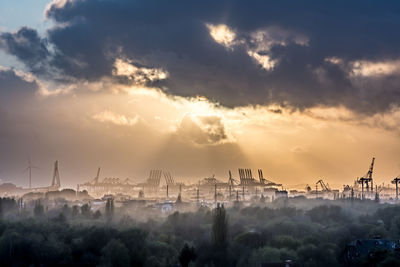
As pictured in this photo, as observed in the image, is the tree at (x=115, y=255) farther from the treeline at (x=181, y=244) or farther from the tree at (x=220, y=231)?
the tree at (x=220, y=231)

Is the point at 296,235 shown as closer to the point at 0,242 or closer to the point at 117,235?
the point at 117,235

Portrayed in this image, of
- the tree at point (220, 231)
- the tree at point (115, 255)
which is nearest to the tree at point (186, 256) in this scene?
the tree at point (115, 255)

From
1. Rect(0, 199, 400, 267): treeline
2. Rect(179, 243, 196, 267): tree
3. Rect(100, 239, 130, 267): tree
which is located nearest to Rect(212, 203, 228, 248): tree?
Rect(0, 199, 400, 267): treeline

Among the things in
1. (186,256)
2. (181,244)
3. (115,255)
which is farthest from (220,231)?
(115,255)

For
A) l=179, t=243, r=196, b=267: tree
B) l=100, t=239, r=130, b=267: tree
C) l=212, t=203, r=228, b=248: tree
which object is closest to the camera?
l=100, t=239, r=130, b=267: tree

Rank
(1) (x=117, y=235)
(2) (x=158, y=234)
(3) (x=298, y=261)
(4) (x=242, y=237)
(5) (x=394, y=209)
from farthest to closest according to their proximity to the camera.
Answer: (5) (x=394, y=209) → (2) (x=158, y=234) → (4) (x=242, y=237) → (1) (x=117, y=235) → (3) (x=298, y=261)

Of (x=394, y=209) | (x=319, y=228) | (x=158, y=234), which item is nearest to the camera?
(x=158, y=234)

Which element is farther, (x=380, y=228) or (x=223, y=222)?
(x=380, y=228)

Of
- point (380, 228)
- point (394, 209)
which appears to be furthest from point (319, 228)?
point (394, 209)

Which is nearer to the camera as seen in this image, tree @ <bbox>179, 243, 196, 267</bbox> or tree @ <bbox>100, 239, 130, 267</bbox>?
tree @ <bbox>100, 239, 130, 267</bbox>

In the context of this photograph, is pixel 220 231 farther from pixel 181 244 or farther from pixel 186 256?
pixel 186 256

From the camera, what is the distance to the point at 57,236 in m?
98.5

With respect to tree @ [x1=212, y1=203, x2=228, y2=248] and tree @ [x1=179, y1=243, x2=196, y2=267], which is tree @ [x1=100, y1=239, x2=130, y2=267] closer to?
tree @ [x1=179, y1=243, x2=196, y2=267]

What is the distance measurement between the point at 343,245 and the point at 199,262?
25997 millimetres
